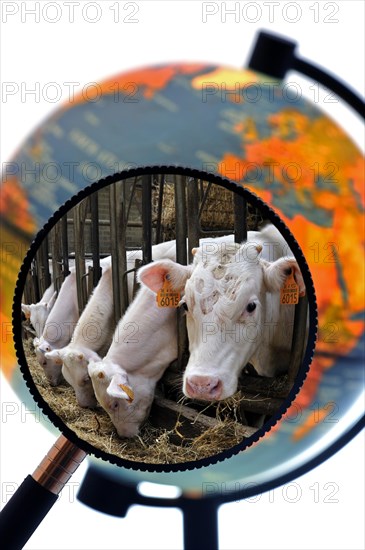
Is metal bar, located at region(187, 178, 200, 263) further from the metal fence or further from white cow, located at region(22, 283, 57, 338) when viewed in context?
white cow, located at region(22, 283, 57, 338)

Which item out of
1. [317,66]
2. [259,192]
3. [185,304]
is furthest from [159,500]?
[317,66]

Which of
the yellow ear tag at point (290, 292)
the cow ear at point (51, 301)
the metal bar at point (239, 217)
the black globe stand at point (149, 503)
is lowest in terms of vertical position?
the black globe stand at point (149, 503)

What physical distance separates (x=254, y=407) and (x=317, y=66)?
1.08ft

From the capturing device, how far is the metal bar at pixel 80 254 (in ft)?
2.08

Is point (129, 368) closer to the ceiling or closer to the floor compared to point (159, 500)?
closer to the ceiling

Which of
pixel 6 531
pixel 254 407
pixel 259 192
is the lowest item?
pixel 6 531

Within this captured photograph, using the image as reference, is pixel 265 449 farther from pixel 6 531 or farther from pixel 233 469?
pixel 6 531

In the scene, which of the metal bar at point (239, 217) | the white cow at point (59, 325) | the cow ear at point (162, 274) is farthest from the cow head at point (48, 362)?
the metal bar at point (239, 217)

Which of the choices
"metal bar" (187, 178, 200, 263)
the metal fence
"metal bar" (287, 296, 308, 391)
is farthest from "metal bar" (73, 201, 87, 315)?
"metal bar" (287, 296, 308, 391)

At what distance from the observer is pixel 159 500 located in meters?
0.73

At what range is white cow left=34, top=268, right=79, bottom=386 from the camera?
0.64 m

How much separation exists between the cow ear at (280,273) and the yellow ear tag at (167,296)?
9 cm

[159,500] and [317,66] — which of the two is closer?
[317,66]

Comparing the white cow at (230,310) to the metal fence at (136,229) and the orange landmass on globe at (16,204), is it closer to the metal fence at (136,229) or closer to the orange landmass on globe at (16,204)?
the metal fence at (136,229)
